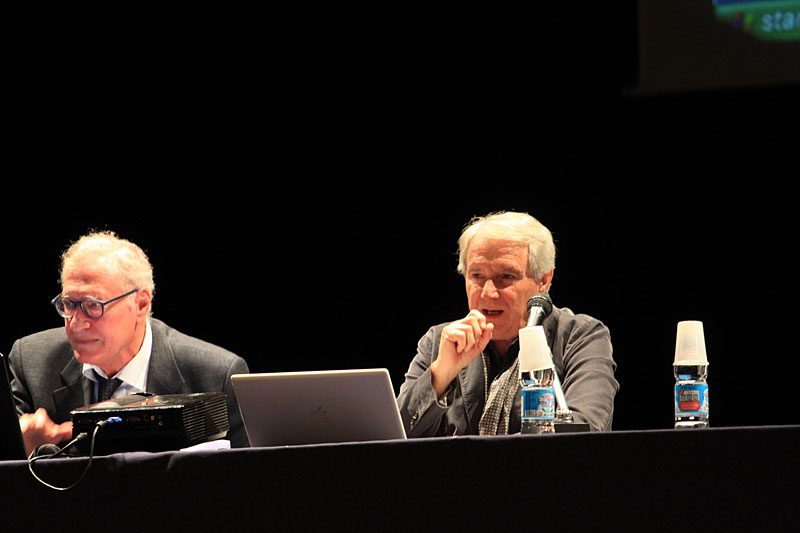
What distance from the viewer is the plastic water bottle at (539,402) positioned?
156cm

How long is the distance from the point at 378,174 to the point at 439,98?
39cm

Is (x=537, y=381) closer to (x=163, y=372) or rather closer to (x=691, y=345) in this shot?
(x=691, y=345)

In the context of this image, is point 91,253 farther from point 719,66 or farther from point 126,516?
point 719,66

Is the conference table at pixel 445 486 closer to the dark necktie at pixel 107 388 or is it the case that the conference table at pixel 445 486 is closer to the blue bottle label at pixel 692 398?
the blue bottle label at pixel 692 398

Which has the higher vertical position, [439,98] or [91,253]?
[439,98]

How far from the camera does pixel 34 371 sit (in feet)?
7.73

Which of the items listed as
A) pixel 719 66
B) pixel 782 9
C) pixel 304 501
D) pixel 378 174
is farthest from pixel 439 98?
pixel 304 501

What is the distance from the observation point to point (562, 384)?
2133 mm

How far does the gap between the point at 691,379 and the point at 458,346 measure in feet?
1.79

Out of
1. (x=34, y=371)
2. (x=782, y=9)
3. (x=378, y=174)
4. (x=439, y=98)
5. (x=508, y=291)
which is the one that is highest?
(x=782, y=9)

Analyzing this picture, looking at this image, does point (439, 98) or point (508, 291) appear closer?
point (508, 291)

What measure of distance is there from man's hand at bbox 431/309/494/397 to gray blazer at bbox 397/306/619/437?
34 millimetres

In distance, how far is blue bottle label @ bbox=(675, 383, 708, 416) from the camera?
60.4 inches

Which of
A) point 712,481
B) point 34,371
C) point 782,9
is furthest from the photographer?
point 782,9
